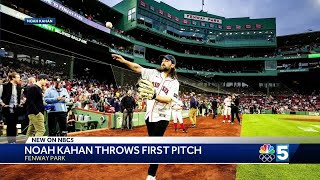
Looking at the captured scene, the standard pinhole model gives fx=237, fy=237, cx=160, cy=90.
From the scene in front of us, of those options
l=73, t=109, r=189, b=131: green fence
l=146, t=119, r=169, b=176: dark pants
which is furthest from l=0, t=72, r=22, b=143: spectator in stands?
l=146, t=119, r=169, b=176: dark pants

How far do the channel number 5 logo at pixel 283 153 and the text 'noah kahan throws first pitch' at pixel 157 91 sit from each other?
1.88 m

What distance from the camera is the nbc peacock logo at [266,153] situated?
150 inches

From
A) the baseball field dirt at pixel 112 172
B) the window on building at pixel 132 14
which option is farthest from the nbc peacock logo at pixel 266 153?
the window on building at pixel 132 14

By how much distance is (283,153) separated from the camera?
3.84m

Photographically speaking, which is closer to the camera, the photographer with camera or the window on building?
the photographer with camera

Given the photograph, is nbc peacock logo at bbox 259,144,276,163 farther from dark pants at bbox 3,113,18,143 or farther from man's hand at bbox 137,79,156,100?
dark pants at bbox 3,113,18,143

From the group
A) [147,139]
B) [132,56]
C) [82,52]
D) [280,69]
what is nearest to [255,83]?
[280,69]

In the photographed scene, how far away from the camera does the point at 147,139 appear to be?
Result: 3727mm

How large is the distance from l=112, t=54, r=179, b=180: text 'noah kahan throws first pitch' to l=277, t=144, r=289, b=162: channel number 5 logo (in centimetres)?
188

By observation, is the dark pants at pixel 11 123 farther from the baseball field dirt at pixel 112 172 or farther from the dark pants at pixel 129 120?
the dark pants at pixel 129 120

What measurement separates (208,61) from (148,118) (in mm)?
37539

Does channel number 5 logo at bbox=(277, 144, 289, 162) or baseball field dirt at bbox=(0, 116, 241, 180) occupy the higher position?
channel number 5 logo at bbox=(277, 144, 289, 162)

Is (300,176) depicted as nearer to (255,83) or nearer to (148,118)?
(148,118)

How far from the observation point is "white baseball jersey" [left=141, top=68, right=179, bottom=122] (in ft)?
11.9
